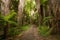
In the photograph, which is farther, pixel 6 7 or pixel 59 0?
pixel 6 7

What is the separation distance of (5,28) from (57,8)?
10.9 ft

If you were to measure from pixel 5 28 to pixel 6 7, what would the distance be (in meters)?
1.49

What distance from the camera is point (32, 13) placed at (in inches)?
1069

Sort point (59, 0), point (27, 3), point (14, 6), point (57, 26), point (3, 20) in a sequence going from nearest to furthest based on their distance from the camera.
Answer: point (3, 20), point (59, 0), point (57, 26), point (14, 6), point (27, 3)

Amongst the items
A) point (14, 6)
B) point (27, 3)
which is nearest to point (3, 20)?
point (14, 6)

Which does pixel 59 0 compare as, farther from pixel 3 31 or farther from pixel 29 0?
pixel 29 0

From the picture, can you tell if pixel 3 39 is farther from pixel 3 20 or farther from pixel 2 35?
pixel 3 20

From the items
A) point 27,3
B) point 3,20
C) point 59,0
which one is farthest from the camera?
point 27,3

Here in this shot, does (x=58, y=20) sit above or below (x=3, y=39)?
above

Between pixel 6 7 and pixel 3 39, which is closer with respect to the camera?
pixel 3 39

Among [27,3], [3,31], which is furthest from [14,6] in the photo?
[3,31]

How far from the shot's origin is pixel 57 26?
340 inches

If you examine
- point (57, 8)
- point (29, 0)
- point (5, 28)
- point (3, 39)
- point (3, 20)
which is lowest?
point (3, 39)

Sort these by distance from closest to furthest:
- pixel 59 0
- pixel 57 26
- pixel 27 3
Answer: pixel 59 0, pixel 57 26, pixel 27 3
